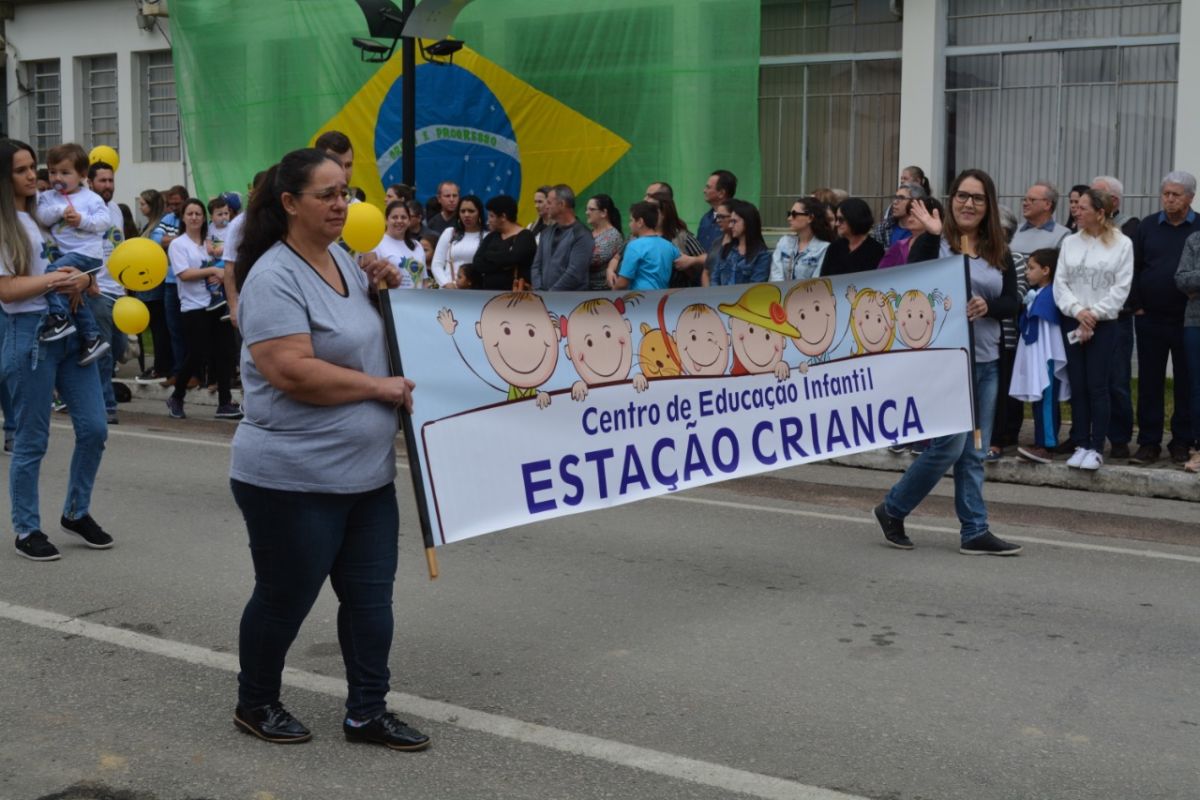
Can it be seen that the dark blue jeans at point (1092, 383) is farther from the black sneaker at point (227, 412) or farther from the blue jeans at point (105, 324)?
the black sneaker at point (227, 412)

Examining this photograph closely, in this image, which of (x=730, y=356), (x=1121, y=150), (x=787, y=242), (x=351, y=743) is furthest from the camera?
(x=1121, y=150)

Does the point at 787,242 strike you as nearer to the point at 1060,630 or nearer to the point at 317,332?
A: the point at 1060,630

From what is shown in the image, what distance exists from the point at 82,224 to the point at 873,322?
4298 millimetres

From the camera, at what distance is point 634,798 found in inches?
174

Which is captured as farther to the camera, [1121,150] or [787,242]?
[1121,150]

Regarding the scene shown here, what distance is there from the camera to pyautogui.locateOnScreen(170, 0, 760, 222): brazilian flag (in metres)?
14.4

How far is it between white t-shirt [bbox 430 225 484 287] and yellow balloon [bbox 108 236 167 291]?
16.8ft

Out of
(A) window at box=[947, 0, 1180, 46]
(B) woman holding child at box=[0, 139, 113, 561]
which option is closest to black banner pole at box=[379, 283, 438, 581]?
(B) woman holding child at box=[0, 139, 113, 561]

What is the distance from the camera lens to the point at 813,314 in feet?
24.2

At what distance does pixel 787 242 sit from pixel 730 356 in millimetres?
4207

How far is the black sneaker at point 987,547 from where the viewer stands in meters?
7.67

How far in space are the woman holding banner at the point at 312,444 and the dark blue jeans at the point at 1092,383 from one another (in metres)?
6.60

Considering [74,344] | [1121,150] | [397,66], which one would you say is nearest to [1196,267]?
[1121,150]

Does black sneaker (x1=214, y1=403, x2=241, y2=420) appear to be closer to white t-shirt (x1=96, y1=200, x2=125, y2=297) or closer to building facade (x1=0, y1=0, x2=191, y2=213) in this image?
white t-shirt (x1=96, y1=200, x2=125, y2=297)
